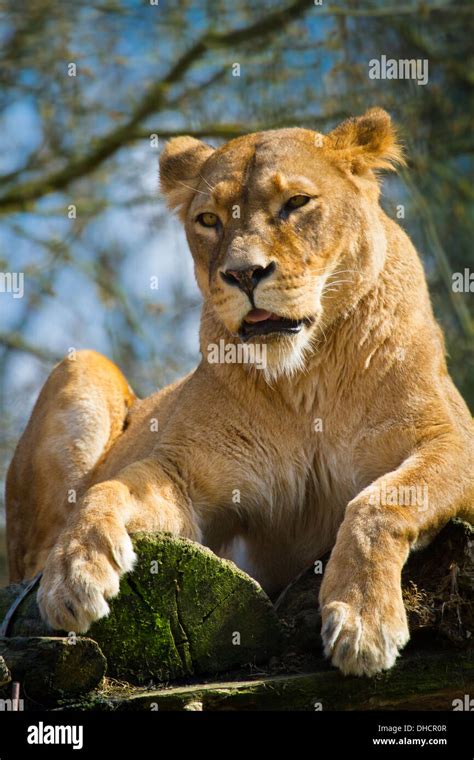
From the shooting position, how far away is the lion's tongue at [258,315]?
4605 millimetres

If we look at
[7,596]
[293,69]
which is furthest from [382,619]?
[293,69]

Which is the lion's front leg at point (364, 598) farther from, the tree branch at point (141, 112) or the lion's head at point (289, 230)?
the tree branch at point (141, 112)

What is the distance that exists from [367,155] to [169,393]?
167 cm

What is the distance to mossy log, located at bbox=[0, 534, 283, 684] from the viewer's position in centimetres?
385

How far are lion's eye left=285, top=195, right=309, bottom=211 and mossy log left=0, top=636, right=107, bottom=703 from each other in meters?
2.02

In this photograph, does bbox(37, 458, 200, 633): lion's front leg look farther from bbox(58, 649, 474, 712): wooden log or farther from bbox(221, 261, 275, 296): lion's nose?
bbox(221, 261, 275, 296): lion's nose

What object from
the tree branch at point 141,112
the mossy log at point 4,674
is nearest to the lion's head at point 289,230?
the mossy log at point 4,674

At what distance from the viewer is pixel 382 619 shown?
12.6 feet

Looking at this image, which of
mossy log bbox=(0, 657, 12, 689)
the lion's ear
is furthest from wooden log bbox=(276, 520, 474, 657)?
the lion's ear

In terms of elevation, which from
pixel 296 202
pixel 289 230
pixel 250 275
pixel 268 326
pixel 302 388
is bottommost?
pixel 302 388

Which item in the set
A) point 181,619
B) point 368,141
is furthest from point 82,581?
point 368,141

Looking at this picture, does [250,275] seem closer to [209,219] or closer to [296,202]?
[296,202]

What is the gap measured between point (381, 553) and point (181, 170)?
2329mm

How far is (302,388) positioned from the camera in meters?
4.89
